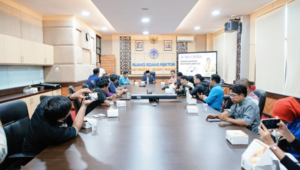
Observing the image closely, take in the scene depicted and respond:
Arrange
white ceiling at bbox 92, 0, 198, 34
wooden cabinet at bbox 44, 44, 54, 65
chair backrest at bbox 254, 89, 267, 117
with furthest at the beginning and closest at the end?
wooden cabinet at bbox 44, 44, 54, 65
white ceiling at bbox 92, 0, 198, 34
chair backrest at bbox 254, 89, 267, 117

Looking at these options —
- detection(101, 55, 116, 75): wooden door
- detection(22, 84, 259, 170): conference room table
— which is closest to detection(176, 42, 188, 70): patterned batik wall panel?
detection(101, 55, 116, 75): wooden door

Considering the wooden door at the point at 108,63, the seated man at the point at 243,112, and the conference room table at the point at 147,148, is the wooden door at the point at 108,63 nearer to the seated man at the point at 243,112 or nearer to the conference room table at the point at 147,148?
the conference room table at the point at 147,148

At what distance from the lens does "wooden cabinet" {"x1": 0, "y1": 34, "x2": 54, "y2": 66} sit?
3658 millimetres

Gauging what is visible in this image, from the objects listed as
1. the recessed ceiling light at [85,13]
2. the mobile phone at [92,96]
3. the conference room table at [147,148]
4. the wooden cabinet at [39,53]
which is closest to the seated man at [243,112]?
the conference room table at [147,148]

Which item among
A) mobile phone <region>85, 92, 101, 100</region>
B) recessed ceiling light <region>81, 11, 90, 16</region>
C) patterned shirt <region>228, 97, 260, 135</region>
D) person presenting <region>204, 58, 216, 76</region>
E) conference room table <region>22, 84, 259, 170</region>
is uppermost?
recessed ceiling light <region>81, 11, 90, 16</region>

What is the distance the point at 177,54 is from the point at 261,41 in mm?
4235

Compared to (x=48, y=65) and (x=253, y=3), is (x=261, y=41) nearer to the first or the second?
(x=253, y=3)

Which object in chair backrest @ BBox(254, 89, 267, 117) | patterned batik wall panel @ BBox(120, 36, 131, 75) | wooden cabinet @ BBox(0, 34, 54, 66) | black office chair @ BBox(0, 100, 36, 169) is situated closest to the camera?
black office chair @ BBox(0, 100, 36, 169)

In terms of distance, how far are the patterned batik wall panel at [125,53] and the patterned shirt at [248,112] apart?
7668mm

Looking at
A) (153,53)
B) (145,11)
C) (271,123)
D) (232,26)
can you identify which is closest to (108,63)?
(153,53)

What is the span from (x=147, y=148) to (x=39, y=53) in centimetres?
475

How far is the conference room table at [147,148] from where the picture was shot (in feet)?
3.73

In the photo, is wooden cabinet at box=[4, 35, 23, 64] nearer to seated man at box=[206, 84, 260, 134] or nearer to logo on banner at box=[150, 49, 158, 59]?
seated man at box=[206, 84, 260, 134]

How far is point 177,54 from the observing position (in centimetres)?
923
